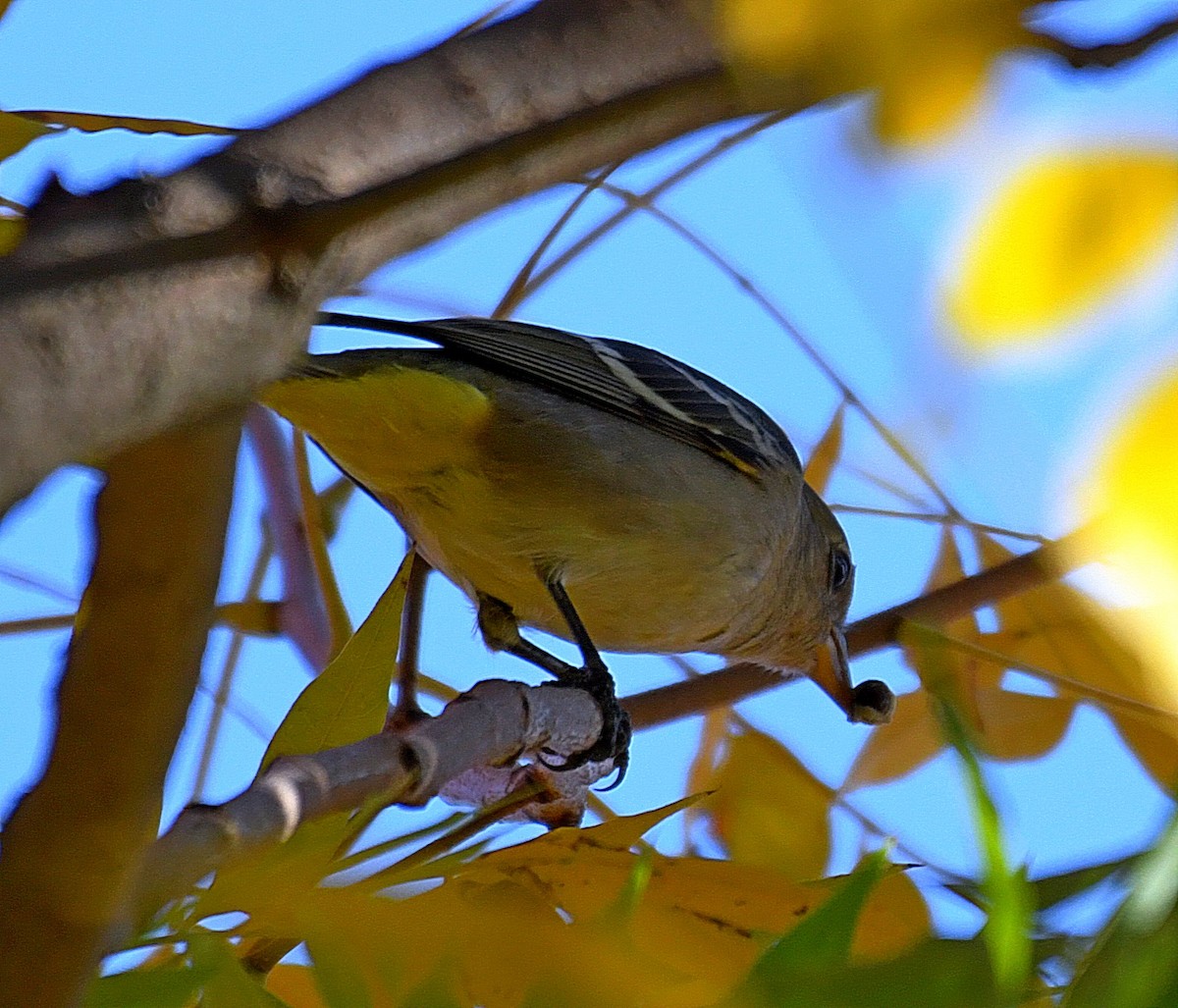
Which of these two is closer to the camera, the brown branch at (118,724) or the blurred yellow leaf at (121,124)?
the brown branch at (118,724)

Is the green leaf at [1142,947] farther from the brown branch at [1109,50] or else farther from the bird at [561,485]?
the bird at [561,485]

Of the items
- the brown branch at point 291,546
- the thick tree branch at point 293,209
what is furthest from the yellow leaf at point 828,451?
the thick tree branch at point 293,209

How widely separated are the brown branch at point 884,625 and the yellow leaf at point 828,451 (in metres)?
0.30

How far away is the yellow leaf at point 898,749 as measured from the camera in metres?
2.02

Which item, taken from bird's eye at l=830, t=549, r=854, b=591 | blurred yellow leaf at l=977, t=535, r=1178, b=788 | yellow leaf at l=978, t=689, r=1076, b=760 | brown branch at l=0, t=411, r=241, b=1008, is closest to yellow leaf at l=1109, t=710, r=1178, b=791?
blurred yellow leaf at l=977, t=535, r=1178, b=788

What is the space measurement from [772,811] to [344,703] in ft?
1.98

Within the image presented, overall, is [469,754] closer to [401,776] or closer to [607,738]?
[401,776]

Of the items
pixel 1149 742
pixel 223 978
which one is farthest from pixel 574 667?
pixel 223 978

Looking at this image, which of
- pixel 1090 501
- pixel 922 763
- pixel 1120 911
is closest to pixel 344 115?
pixel 1090 501

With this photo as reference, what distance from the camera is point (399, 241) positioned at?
673 mm

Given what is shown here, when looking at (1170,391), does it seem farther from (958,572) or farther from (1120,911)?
(958,572)

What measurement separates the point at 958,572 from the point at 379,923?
5.61 feet

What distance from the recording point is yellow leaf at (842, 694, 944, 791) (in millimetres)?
2021

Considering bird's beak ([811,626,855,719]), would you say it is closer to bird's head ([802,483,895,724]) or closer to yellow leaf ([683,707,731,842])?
bird's head ([802,483,895,724])
